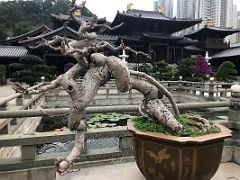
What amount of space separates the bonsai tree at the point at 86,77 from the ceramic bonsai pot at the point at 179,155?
0.54 ft

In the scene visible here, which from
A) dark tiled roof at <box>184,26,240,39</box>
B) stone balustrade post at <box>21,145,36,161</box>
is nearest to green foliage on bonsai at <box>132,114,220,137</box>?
stone balustrade post at <box>21,145,36,161</box>

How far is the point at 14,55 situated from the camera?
25.2m

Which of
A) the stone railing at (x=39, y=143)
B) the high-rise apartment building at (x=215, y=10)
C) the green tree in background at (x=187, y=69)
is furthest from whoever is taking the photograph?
the high-rise apartment building at (x=215, y=10)

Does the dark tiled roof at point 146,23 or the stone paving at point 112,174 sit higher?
the dark tiled roof at point 146,23

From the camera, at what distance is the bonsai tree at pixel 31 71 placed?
1797cm

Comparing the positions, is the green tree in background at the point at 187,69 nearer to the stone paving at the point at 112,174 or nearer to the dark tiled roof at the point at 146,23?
the dark tiled roof at the point at 146,23

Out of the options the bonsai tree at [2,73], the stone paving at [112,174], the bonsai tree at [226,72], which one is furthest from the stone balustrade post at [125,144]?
the bonsai tree at [2,73]

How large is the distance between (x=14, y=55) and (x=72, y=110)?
25248mm

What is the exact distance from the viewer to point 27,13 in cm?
5619

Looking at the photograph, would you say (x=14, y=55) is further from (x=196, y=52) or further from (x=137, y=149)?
(x=137, y=149)

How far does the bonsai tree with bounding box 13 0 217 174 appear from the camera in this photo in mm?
1938

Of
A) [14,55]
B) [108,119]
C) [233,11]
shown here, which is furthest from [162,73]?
[233,11]

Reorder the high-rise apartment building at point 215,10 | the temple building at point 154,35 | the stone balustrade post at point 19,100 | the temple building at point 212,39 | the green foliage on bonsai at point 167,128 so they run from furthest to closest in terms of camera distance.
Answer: the high-rise apartment building at point 215,10 → the temple building at point 212,39 → the temple building at point 154,35 → the stone balustrade post at point 19,100 → the green foliage on bonsai at point 167,128

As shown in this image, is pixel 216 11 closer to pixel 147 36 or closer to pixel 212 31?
pixel 212 31
